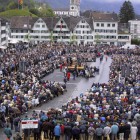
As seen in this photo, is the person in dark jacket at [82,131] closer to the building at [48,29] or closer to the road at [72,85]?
the road at [72,85]

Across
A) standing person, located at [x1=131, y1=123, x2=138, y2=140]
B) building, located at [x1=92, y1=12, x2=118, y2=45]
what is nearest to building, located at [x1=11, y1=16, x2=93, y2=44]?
building, located at [x1=92, y1=12, x2=118, y2=45]

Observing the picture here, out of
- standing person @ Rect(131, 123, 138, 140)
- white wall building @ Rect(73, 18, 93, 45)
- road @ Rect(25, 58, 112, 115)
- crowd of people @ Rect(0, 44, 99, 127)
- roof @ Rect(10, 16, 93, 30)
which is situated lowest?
road @ Rect(25, 58, 112, 115)

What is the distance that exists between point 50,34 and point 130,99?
282 feet

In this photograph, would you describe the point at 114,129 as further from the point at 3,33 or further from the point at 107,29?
the point at 107,29

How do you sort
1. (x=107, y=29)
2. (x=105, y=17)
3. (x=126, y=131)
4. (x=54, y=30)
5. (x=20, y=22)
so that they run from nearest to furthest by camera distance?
(x=126, y=131) < (x=54, y=30) < (x=20, y=22) < (x=107, y=29) < (x=105, y=17)

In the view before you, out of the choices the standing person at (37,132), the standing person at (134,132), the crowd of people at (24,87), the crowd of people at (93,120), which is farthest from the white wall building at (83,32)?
the standing person at (134,132)

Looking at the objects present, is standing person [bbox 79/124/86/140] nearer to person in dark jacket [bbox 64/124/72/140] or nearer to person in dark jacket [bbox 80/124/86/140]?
person in dark jacket [bbox 80/124/86/140]

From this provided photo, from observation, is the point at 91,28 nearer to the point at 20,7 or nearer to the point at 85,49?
the point at 85,49

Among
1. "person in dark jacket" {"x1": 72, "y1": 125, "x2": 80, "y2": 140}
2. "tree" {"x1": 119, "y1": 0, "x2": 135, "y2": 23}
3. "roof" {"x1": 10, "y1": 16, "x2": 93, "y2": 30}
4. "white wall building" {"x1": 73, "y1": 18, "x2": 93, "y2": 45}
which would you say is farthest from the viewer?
"tree" {"x1": 119, "y1": 0, "x2": 135, "y2": 23}

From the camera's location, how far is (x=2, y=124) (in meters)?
27.1

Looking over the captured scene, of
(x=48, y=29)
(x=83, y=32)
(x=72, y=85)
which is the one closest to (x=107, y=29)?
(x=83, y=32)

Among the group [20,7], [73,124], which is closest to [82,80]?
[73,124]

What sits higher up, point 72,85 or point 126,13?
point 126,13

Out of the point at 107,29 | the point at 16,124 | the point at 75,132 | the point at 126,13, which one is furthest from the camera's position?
the point at 126,13
